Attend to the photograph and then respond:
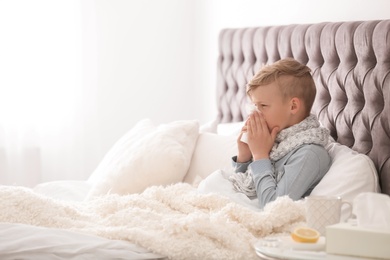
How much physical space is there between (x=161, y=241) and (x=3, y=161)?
2642mm

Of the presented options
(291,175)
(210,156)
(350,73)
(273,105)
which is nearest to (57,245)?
(291,175)

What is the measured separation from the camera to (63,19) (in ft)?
16.5

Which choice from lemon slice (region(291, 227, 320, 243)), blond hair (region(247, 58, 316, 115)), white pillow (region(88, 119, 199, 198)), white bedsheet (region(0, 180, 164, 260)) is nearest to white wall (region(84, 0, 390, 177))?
white pillow (region(88, 119, 199, 198))

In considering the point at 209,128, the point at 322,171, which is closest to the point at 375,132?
the point at 322,171

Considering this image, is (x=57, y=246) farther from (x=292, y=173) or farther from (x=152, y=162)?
(x=152, y=162)

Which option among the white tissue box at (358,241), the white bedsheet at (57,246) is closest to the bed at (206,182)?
the white bedsheet at (57,246)

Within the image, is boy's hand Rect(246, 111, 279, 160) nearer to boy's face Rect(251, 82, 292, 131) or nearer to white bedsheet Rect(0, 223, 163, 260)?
boy's face Rect(251, 82, 292, 131)

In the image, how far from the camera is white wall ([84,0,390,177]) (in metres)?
5.20

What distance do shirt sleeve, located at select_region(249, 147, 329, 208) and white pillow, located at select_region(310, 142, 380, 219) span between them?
0.14ft

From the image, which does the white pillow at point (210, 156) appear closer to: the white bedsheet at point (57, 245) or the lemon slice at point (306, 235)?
the white bedsheet at point (57, 245)

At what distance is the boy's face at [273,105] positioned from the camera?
297 cm

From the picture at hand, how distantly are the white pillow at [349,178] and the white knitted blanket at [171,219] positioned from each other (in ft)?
0.72

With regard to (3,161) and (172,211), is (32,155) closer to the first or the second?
(3,161)

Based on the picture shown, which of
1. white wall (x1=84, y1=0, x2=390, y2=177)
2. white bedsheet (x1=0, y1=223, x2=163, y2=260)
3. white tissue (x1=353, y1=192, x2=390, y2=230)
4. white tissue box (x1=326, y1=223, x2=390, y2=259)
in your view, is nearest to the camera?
white tissue box (x1=326, y1=223, x2=390, y2=259)
